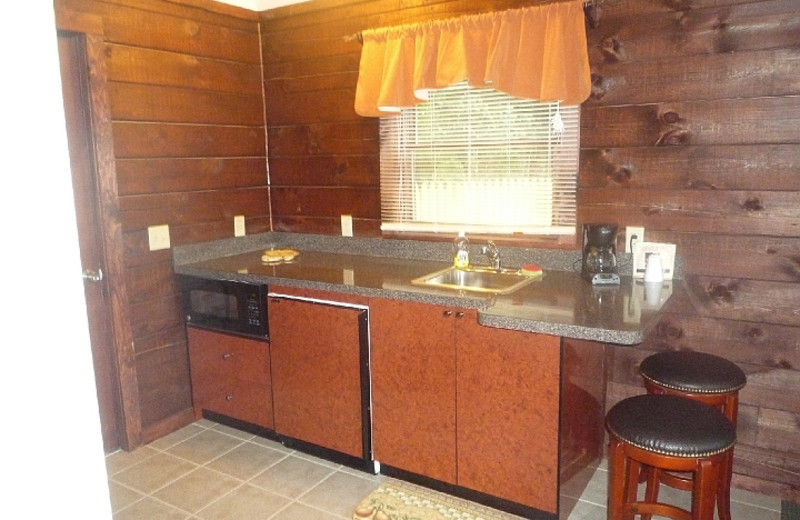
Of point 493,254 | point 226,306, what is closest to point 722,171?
point 493,254

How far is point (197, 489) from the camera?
2553 millimetres

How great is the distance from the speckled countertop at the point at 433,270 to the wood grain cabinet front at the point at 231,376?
0.35 metres

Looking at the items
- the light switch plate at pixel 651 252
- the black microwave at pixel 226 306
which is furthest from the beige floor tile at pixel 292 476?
the light switch plate at pixel 651 252

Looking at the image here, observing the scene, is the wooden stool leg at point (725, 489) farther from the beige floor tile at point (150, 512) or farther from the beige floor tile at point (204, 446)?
the beige floor tile at point (204, 446)

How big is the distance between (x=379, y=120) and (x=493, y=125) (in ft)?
2.12

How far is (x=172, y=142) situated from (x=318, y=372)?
142 cm

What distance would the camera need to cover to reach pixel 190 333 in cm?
310

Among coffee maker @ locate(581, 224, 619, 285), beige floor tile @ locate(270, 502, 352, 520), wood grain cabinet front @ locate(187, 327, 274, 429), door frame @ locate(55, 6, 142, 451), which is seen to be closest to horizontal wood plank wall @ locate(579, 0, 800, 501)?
coffee maker @ locate(581, 224, 619, 285)

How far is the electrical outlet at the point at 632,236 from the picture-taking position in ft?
8.05

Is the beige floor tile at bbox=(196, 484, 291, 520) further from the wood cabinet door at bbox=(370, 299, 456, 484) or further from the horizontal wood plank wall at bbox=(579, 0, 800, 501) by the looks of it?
the horizontal wood plank wall at bbox=(579, 0, 800, 501)

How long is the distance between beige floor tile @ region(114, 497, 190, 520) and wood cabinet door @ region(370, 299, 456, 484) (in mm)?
861

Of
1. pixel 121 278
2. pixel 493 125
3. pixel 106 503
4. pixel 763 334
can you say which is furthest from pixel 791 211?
pixel 121 278

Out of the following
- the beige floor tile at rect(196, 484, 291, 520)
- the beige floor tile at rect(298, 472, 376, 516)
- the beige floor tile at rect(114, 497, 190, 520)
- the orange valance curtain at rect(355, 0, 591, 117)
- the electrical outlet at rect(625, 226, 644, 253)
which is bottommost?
the beige floor tile at rect(196, 484, 291, 520)

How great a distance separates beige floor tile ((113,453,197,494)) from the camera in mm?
2590
